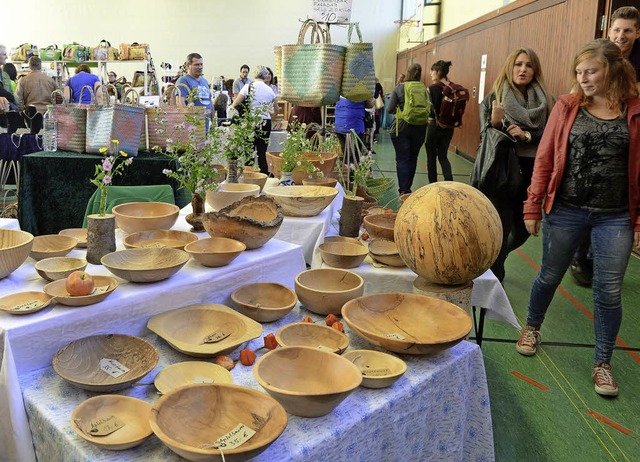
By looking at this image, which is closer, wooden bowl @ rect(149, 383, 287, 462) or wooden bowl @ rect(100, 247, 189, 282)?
wooden bowl @ rect(149, 383, 287, 462)

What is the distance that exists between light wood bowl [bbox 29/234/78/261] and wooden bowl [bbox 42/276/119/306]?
0.95ft

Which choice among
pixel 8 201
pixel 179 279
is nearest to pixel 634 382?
pixel 179 279

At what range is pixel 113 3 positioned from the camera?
605 inches

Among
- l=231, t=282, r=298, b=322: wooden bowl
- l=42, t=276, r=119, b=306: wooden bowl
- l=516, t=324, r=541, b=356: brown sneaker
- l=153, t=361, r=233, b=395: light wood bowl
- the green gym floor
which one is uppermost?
l=42, t=276, r=119, b=306: wooden bowl

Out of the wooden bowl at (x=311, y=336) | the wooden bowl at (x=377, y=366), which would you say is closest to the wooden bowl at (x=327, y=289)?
the wooden bowl at (x=311, y=336)

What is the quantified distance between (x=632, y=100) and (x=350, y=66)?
148 cm

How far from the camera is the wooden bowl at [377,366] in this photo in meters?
1.33

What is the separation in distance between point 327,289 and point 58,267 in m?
0.86

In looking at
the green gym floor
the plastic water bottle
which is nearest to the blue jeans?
the green gym floor

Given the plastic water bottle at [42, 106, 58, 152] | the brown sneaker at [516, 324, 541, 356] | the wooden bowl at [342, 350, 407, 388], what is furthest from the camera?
the plastic water bottle at [42, 106, 58, 152]

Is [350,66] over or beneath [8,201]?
over

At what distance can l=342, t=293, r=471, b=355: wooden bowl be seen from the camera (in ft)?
4.78

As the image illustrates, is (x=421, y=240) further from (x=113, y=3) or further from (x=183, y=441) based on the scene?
(x=113, y=3)

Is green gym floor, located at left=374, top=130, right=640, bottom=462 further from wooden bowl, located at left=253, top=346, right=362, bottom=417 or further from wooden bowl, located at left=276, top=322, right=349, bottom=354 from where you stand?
wooden bowl, located at left=253, top=346, right=362, bottom=417
